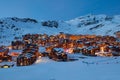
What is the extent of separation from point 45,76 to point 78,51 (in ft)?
261

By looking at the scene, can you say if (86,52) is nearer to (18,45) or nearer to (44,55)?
(44,55)

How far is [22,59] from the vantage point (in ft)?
229

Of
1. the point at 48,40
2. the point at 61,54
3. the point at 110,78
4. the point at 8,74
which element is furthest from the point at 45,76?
the point at 48,40

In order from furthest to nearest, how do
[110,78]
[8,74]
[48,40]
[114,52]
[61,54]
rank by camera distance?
[48,40]
[114,52]
[61,54]
[8,74]
[110,78]

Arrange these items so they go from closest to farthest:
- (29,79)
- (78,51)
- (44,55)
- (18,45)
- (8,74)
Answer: (29,79), (8,74), (44,55), (78,51), (18,45)

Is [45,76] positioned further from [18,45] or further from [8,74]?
[18,45]

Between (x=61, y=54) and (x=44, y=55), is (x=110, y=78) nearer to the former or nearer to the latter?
(x=61, y=54)

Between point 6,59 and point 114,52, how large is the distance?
42590 millimetres

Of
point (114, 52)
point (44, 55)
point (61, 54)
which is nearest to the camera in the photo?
point (61, 54)

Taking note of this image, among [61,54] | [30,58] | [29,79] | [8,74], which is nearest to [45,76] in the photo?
[29,79]

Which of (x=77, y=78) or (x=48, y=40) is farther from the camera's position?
(x=48, y=40)

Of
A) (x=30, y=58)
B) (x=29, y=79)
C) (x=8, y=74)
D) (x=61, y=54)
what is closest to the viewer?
(x=29, y=79)

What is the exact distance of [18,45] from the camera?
138 metres

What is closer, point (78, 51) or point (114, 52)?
point (114, 52)
